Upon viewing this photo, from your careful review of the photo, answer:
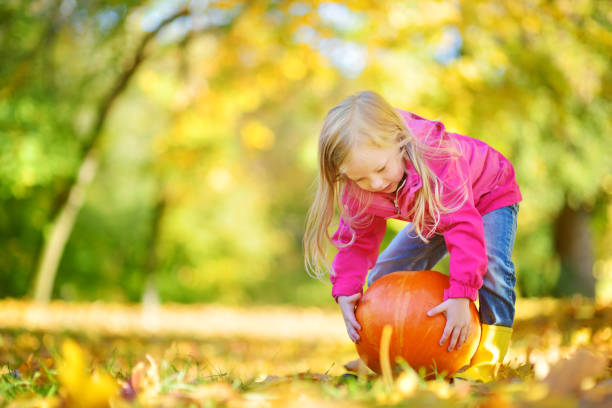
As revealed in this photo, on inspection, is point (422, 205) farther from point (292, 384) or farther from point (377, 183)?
point (292, 384)

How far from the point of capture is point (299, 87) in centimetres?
877

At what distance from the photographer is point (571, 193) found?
815 centimetres

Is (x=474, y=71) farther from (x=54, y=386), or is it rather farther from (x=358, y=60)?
(x=54, y=386)

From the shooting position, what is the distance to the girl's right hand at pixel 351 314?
2.34 meters

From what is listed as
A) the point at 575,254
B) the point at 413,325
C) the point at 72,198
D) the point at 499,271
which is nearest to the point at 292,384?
the point at 413,325

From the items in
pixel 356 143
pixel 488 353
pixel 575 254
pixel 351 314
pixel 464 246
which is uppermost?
pixel 356 143

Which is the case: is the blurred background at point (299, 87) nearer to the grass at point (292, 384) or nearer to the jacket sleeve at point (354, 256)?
the jacket sleeve at point (354, 256)

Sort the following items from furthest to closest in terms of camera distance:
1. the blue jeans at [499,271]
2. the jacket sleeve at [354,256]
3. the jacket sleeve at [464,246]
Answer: the jacket sleeve at [354,256] → the blue jeans at [499,271] → the jacket sleeve at [464,246]

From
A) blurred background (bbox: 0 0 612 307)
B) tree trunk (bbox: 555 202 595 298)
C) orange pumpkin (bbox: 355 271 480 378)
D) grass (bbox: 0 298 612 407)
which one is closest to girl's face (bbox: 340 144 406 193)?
orange pumpkin (bbox: 355 271 480 378)

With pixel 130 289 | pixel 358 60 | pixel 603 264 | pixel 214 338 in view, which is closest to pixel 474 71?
pixel 358 60

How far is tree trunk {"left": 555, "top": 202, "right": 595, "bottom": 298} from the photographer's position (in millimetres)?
8484

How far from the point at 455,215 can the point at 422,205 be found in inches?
4.9

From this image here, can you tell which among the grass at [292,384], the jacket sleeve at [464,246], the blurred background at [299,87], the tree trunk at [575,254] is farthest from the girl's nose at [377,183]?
the tree trunk at [575,254]

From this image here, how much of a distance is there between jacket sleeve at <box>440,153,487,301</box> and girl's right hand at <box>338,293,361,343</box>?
0.39 m
